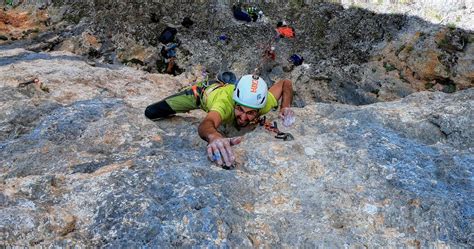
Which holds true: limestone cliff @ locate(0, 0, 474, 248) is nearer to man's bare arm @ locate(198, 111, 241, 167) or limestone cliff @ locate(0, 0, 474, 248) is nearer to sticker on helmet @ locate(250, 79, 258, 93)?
man's bare arm @ locate(198, 111, 241, 167)

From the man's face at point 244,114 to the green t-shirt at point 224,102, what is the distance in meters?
0.09

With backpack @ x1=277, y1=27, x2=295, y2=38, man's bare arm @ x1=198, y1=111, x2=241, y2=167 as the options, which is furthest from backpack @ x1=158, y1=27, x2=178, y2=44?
man's bare arm @ x1=198, y1=111, x2=241, y2=167

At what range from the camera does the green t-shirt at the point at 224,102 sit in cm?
540

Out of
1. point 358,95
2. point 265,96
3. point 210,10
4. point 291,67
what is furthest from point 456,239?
point 210,10

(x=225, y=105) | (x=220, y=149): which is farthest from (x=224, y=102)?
(x=220, y=149)

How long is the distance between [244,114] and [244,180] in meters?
1.62

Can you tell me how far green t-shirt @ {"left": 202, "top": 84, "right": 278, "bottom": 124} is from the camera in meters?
5.40

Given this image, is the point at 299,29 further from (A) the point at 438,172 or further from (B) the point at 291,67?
(A) the point at 438,172

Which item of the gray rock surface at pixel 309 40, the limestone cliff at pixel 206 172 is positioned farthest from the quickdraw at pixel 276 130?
the gray rock surface at pixel 309 40

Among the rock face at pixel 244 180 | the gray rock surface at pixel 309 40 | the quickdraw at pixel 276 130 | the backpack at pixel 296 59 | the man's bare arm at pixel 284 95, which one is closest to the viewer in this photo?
the rock face at pixel 244 180

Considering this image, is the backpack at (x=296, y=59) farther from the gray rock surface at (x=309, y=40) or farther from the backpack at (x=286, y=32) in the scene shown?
the backpack at (x=286, y=32)

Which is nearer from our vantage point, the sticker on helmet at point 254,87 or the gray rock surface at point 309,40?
the sticker on helmet at point 254,87

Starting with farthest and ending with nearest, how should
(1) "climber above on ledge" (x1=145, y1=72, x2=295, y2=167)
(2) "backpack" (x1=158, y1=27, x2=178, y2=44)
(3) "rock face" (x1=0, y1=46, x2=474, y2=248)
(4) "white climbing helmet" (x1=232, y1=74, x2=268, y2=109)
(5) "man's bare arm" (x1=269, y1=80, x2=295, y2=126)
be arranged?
1. (2) "backpack" (x1=158, y1=27, x2=178, y2=44)
2. (5) "man's bare arm" (x1=269, y1=80, x2=295, y2=126)
3. (4) "white climbing helmet" (x1=232, y1=74, x2=268, y2=109)
4. (1) "climber above on ledge" (x1=145, y1=72, x2=295, y2=167)
5. (3) "rock face" (x1=0, y1=46, x2=474, y2=248)

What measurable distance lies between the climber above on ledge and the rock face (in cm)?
19
